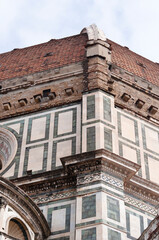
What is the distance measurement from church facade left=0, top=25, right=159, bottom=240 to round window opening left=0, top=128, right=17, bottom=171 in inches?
1.3

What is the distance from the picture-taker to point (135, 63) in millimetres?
23469

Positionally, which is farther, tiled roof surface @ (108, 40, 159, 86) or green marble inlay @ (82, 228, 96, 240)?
tiled roof surface @ (108, 40, 159, 86)

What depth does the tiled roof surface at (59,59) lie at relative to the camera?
22.0 m

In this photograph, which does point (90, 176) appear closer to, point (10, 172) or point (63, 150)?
point (63, 150)

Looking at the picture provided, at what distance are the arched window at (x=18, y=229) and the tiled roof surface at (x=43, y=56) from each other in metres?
8.83

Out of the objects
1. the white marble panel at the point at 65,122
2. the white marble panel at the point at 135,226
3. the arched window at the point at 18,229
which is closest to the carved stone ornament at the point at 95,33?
the white marble panel at the point at 65,122

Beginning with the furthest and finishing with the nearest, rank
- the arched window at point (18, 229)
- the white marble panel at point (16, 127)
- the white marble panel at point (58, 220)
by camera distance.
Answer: the white marble panel at point (16, 127), the white marble panel at point (58, 220), the arched window at point (18, 229)

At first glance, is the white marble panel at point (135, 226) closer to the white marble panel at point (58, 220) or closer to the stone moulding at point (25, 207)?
the white marble panel at point (58, 220)

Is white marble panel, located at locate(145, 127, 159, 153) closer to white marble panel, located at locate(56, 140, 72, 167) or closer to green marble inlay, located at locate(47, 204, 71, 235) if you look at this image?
white marble panel, located at locate(56, 140, 72, 167)

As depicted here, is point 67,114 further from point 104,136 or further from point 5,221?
point 5,221

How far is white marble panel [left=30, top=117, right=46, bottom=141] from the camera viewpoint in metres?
17.6

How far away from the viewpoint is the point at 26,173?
16.3 metres

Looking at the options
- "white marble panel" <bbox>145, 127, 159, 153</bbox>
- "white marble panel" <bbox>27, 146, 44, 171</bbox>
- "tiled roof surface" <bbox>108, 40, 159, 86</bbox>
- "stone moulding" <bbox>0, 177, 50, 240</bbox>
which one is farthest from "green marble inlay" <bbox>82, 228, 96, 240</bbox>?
"tiled roof surface" <bbox>108, 40, 159, 86</bbox>

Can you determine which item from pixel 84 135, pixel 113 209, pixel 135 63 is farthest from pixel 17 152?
pixel 135 63
